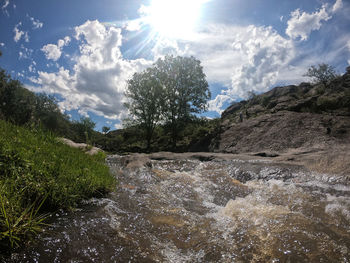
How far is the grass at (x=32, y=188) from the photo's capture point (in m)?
1.86

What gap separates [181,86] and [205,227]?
2581 centimetres

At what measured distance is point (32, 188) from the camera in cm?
254

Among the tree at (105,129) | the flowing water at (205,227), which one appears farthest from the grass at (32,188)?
the tree at (105,129)

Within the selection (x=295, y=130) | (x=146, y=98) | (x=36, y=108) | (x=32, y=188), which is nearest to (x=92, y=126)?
(x=36, y=108)

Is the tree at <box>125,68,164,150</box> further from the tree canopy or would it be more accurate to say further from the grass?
the grass

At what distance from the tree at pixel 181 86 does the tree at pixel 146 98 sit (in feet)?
3.27

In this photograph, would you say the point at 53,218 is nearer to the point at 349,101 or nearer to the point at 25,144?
the point at 25,144

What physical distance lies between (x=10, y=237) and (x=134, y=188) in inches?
118

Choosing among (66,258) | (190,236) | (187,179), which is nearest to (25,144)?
(66,258)

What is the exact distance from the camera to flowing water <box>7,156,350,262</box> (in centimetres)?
203

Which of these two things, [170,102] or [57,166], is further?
[170,102]

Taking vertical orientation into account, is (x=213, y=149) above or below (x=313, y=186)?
above

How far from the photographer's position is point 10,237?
1703mm

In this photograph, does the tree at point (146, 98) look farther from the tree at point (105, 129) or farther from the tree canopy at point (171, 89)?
the tree at point (105, 129)
